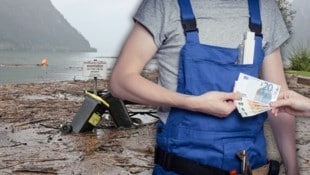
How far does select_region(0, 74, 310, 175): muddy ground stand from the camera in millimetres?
5824

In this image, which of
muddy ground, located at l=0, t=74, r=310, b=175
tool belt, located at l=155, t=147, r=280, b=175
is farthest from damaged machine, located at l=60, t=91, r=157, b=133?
tool belt, located at l=155, t=147, r=280, b=175

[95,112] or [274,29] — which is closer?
[274,29]

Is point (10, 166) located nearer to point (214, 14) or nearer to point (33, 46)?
point (214, 14)

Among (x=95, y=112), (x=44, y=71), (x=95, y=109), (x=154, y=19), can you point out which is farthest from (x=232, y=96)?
(x=44, y=71)

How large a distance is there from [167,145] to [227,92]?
289mm

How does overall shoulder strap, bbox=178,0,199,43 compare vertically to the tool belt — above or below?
above

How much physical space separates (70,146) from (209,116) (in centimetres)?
566

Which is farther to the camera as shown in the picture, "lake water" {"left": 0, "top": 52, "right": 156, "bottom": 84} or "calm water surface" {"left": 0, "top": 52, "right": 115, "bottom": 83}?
"calm water surface" {"left": 0, "top": 52, "right": 115, "bottom": 83}

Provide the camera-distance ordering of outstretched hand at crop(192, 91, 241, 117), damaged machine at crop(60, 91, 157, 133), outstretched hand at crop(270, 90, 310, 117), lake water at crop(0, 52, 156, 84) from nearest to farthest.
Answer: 1. outstretched hand at crop(192, 91, 241, 117)
2. outstretched hand at crop(270, 90, 310, 117)
3. damaged machine at crop(60, 91, 157, 133)
4. lake water at crop(0, 52, 156, 84)

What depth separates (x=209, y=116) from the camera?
66.4 inches

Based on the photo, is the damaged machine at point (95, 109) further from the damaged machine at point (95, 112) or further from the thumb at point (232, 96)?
the thumb at point (232, 96)

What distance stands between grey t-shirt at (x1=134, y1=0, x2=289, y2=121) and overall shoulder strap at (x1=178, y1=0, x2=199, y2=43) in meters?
0.02

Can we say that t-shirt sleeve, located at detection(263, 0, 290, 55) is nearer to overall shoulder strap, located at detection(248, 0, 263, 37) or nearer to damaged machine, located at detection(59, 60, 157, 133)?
overall shoulder strap, located at detection(248, 0, 263, 37)

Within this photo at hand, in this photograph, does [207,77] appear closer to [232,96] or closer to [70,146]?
[232,96]
